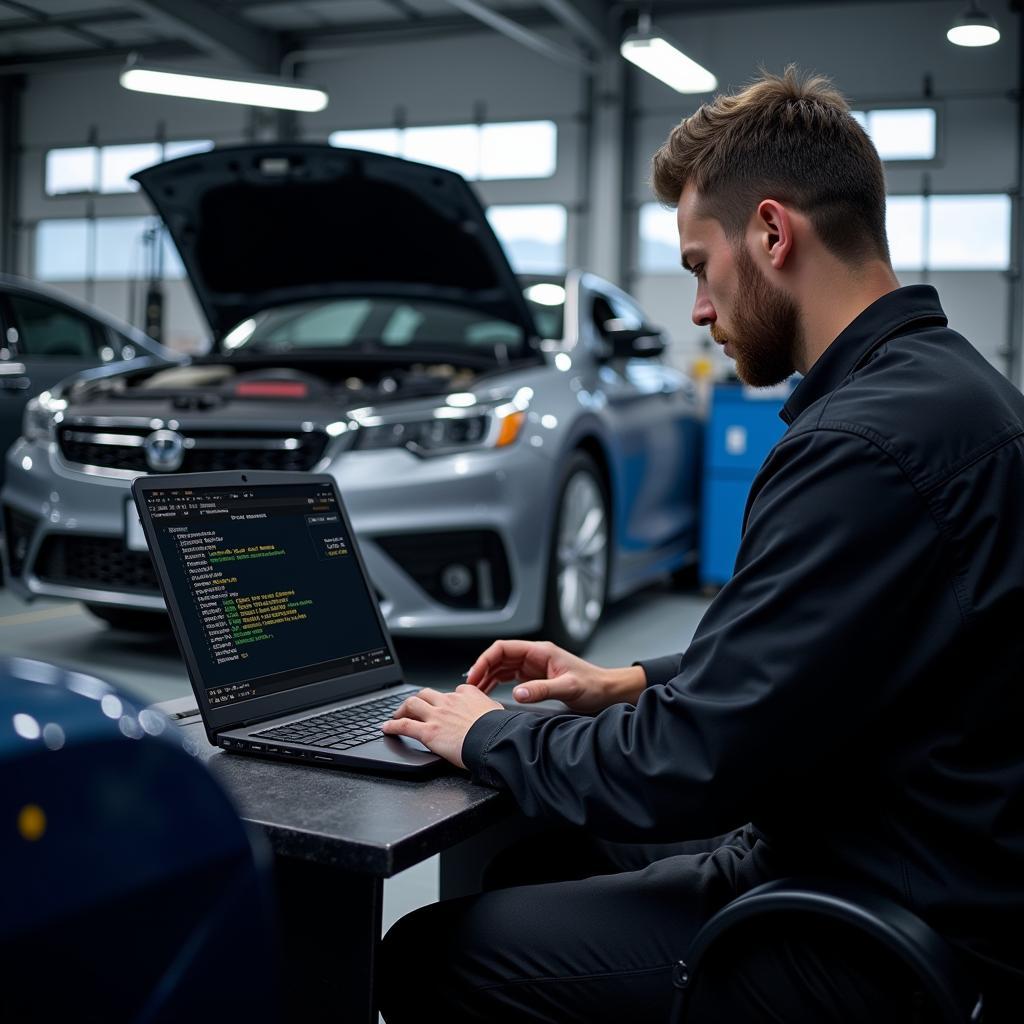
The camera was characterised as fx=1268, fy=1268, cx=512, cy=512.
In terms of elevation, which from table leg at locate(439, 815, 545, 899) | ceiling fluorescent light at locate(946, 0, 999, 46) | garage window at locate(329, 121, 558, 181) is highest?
garage window at locate(329, 121, 558, 181)

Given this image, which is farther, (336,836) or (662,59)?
(662,59)

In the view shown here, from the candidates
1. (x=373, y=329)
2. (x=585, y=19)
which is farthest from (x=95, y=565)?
(x=585, y=19)

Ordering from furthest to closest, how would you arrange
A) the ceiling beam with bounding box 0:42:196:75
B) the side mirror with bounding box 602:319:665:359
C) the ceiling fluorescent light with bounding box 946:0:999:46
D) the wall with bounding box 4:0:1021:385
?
the ceiling beam with bounding box 0:42:196:75 < the wall with bounding box 4:0:1021:385 < the ceiling fluorescent light with bounding box 946:0:999:46 < the side mirror with bounding box 602:319:665:359

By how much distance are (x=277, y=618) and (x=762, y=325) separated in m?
0.62

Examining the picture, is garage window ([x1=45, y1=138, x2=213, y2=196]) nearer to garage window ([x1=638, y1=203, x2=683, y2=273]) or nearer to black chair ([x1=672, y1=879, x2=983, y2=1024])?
garage window ([x1=638, y1=203, x2=683, y2=273])

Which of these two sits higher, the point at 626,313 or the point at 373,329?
the point at 626,313

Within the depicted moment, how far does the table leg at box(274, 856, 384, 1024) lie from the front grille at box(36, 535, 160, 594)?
107 inches

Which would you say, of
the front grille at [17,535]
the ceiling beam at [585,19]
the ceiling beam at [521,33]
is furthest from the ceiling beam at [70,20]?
the front grille at [17,535]

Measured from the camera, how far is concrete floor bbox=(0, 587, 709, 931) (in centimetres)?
393

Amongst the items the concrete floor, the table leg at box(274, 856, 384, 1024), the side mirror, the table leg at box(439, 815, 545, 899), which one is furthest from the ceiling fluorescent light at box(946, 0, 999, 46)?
the table leg at box(274, 856, 384, 1024)

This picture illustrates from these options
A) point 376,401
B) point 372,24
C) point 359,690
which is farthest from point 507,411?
point 372,24

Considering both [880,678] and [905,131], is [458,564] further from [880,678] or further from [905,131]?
[905,131]

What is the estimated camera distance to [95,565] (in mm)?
3906

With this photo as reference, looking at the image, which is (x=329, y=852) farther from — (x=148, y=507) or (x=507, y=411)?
(x=507, y=411)
